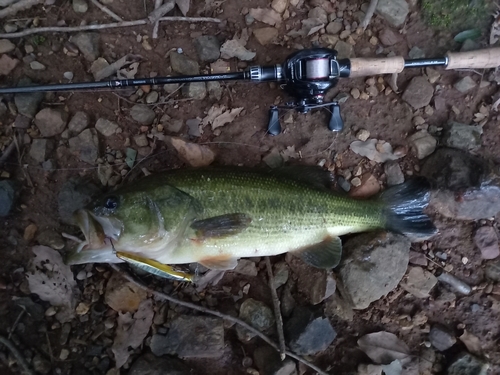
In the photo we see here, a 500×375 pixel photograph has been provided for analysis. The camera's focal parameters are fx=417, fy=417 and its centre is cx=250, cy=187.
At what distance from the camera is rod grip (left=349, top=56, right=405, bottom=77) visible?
3236 mm

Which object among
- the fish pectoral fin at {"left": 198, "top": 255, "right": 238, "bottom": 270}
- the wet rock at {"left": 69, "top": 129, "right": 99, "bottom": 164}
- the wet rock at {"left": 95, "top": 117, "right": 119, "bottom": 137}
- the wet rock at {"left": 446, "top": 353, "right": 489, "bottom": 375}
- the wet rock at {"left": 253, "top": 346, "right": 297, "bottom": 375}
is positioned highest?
the wet rock at {"left": 95, "top": 117, "right": 119, "bottom": 137}

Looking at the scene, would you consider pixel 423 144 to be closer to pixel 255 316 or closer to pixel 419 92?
pixel 419 92

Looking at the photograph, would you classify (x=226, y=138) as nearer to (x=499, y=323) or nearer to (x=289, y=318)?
(x=289, y=318)

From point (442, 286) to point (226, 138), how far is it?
224cm

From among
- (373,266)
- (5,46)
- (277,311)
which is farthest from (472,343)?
(5,46)

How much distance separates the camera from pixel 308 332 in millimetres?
3342

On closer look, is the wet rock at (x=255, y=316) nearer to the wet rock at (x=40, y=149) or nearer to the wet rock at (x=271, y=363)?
the wet rock at (x=271, y=363)

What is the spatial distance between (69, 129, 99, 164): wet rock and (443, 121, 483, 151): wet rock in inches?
115

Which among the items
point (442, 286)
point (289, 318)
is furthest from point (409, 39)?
point (289, 318)

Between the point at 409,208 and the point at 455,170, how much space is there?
484mm

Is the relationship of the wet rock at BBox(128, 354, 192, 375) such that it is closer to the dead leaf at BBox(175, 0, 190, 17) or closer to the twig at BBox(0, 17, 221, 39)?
the twig at BBox(0, 17, 221, 39)

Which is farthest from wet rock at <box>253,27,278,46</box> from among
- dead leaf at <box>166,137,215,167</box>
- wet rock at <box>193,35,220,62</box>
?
dead leaf at <box>166,137,215,167</box>

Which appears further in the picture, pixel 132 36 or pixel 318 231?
pixel 132 36

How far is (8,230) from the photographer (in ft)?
11.2
